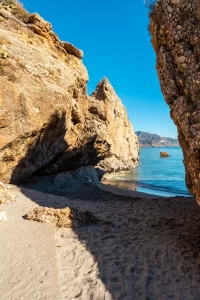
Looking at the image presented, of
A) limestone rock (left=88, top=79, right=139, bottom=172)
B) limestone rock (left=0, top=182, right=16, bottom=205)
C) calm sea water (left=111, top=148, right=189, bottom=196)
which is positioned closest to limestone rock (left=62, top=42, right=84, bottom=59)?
limestone rock (left=88, top=79, right=139, bottom=172)

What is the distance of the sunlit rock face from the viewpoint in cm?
860

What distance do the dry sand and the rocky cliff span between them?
6.86m

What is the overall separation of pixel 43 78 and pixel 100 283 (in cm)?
1643

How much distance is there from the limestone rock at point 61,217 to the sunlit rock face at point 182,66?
5176 millimetres

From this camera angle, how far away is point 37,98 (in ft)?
61.2

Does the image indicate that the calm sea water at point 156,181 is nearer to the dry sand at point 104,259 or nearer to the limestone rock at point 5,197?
the dry sand at point 104,259

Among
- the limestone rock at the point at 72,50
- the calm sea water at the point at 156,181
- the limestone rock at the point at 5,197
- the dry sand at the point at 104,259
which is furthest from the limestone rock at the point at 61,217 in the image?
the calm sea water at the point at 156,181

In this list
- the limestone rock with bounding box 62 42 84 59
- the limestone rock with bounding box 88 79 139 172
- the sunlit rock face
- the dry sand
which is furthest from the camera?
the limestone rock with bounding box 88 79 139 172

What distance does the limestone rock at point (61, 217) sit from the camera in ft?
36.0

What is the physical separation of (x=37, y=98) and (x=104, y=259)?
14021 mm

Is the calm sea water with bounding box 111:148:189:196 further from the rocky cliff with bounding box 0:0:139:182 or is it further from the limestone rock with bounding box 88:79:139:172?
the rocky cliff with bounding box 0:0:139:182

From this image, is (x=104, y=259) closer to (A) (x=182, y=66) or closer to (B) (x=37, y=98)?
(A) (x=182, y=66)

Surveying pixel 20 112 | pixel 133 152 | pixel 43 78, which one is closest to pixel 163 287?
pixel 20 112

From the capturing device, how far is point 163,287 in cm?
679
